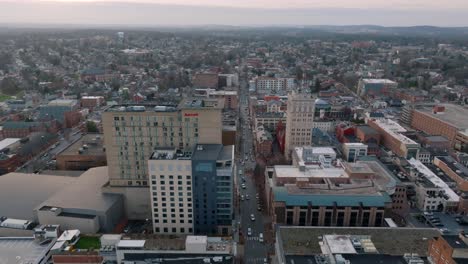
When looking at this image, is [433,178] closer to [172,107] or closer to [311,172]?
[311,172]

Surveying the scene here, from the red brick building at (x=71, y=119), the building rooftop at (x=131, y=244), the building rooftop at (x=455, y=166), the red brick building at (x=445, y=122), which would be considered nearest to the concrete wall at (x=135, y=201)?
the building rooftop at (x=131, y=244)

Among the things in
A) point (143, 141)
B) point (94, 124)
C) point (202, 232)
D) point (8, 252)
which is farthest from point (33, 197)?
point (94, 124)

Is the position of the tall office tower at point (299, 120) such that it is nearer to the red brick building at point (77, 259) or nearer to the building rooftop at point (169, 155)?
the building rooftop at point (169, 155)

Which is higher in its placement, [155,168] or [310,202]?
[155,168]

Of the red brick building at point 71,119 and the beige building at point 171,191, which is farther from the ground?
the beige building at point 171,191

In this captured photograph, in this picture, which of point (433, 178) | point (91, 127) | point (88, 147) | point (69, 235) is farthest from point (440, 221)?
point (91, 127)

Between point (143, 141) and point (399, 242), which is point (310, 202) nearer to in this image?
point (399, 242)
